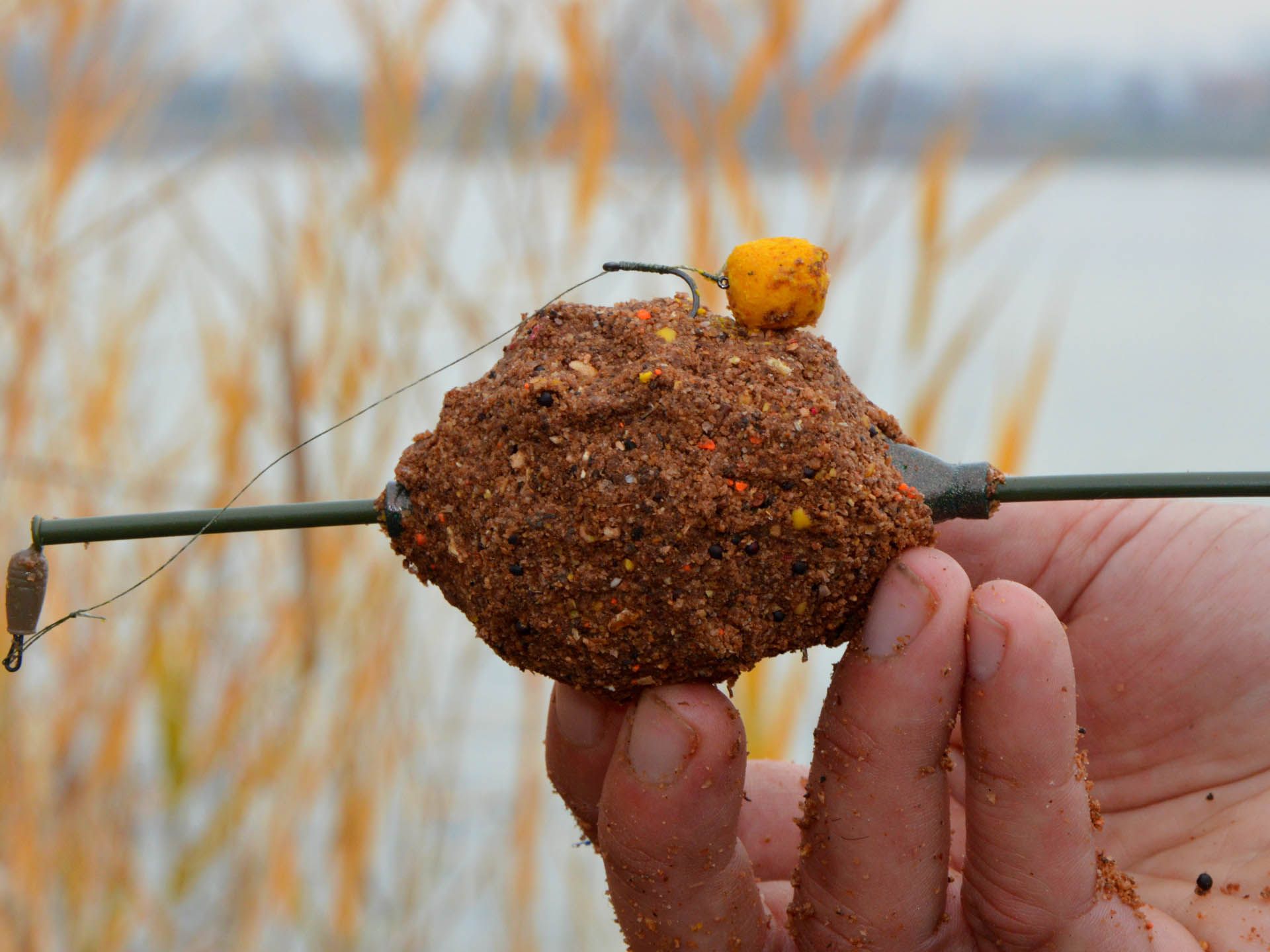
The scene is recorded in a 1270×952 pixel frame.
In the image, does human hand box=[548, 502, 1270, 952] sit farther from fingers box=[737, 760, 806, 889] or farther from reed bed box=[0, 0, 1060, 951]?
reed bed box=[0, 0, 1060, 951]

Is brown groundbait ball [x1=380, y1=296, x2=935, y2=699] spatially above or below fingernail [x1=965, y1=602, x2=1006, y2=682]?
above

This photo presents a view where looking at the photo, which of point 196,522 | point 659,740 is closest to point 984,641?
point 659,740

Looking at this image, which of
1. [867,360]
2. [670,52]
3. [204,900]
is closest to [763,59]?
[670,52]

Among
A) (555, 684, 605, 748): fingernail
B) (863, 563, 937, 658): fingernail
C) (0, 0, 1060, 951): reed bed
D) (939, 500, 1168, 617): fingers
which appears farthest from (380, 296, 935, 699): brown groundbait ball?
(0, 0, 1060, 951): reed bed

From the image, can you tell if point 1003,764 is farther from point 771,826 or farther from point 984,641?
point 771,826

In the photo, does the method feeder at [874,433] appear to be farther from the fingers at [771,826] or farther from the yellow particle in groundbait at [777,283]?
the fingers at [771,826]

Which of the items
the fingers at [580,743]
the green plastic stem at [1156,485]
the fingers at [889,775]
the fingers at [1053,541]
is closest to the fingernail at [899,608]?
the fingers at [889,775]

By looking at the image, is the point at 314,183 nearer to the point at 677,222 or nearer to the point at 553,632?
the point at 677,222
